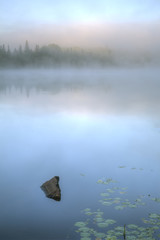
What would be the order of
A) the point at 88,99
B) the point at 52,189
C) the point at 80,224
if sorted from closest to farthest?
1. the point at 80,224
2. the point at 52,189
3. the point at 88,99

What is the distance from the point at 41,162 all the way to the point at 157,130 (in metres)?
10.1

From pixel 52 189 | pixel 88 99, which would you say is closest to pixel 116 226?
pixel 52 189

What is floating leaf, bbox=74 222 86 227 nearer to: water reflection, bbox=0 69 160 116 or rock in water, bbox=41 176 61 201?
rock in water, bbox=41 176 61 201

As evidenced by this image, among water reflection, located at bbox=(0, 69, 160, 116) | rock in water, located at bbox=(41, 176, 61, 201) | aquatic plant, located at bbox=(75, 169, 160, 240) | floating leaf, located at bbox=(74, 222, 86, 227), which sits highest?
rock in water, located at bbox=(41, 176, 61, 201)

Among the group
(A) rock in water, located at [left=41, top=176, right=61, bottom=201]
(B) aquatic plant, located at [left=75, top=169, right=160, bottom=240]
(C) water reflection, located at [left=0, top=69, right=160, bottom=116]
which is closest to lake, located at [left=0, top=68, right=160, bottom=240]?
(B) aquatic plant, located at [left=75, top=169, right=160, bottom=240]

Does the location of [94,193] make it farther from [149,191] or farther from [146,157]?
[146,157]

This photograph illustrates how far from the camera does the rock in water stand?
9347mm

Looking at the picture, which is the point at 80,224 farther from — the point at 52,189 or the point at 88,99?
the point at 88,99

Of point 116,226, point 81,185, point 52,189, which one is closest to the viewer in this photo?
point 116,226

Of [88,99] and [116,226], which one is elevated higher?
[116,226]

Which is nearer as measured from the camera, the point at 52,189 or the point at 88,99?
the point at 52,189

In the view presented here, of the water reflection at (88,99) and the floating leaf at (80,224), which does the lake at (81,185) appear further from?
the water reflection at (88,99)

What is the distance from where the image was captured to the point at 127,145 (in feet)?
52.3

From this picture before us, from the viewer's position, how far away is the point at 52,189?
9.69 m
